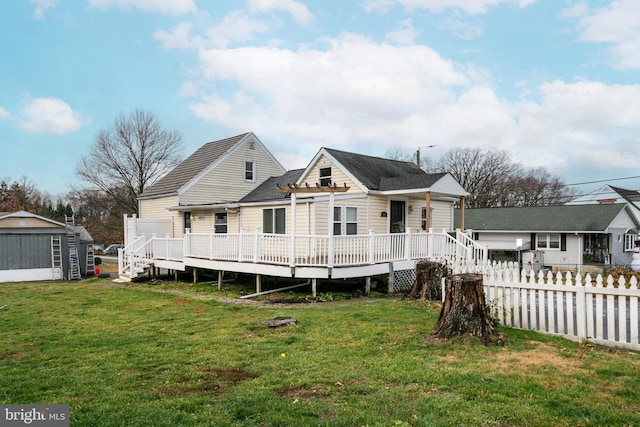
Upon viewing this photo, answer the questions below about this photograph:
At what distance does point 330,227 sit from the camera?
11602mm

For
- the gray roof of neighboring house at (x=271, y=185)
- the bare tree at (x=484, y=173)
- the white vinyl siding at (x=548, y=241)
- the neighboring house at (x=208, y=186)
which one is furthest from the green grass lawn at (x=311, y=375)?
the bare tree at (x=484, y=173)

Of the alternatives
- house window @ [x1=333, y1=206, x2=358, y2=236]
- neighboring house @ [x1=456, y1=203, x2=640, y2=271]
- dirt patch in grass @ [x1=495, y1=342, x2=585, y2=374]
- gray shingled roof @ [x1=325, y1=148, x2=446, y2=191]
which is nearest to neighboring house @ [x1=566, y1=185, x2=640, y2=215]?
neighboring house @ [x1=456, y1=203, x2=640, y2=271]

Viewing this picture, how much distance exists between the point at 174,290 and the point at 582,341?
12.6 metres

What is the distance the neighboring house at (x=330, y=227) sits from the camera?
39.6 ft

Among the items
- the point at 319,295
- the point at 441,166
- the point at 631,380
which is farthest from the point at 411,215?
the point at 441,166

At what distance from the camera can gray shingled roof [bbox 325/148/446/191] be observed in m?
14.9

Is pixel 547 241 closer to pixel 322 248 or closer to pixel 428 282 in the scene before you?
pixel 322 248

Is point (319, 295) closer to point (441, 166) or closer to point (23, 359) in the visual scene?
point (23, 359)

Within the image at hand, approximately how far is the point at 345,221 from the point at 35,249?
16541 mm

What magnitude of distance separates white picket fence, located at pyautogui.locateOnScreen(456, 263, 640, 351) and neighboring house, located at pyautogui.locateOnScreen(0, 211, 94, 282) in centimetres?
2123

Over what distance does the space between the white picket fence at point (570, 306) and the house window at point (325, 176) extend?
33.6ft

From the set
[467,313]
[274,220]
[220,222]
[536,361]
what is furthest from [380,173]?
[536,361]

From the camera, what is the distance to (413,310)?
361 inches

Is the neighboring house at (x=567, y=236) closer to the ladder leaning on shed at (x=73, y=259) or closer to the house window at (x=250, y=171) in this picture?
the house window at (x=250, y=171)
